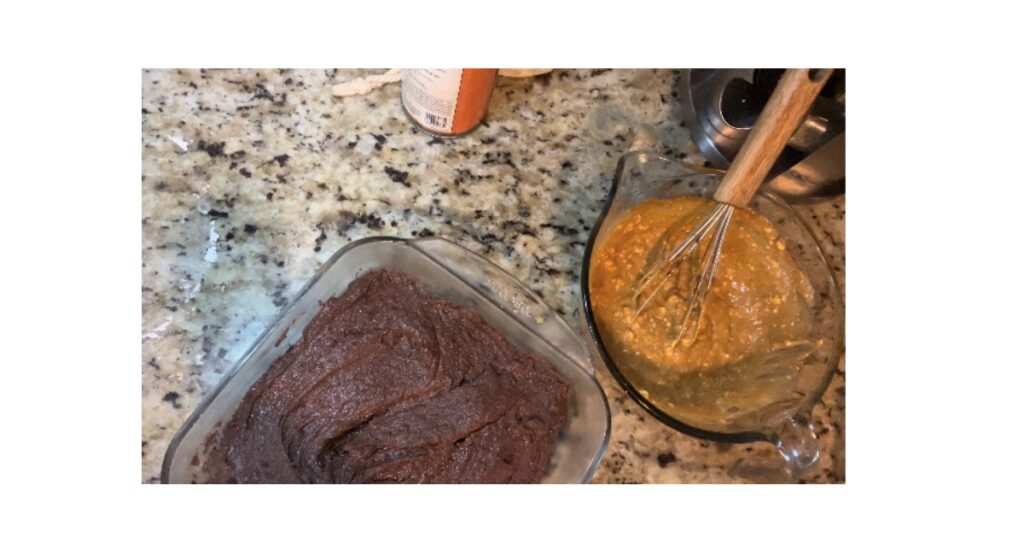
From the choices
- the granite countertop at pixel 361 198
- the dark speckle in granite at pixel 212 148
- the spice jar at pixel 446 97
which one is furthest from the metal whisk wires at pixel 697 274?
the dark speckle in granite at pixel 212 148

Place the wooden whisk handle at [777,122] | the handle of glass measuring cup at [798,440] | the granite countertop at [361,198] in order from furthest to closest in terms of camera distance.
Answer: the granite countertop at [361,198]
the handle of glass measuring cup at [798,440]
the wooden whisk handle at [777,122]

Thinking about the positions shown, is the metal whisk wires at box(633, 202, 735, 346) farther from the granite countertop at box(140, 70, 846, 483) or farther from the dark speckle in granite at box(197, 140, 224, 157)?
the dark speckle in granite at box(197, 140, 224, 157)

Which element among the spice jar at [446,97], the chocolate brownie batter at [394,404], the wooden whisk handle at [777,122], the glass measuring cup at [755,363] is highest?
the wooden whisk handle at [777,122]

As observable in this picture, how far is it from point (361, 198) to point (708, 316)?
425mm

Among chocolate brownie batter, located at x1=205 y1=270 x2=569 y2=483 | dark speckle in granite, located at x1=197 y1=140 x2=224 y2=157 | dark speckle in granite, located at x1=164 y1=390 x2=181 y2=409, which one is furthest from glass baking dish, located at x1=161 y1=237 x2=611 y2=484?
dark speckle in granite, located at x1=197 y1=140 x2=224 y2=157

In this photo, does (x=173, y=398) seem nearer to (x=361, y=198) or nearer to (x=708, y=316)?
(x=361, y=198)

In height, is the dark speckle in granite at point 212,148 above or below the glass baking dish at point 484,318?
above

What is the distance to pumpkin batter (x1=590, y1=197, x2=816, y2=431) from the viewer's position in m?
0.81

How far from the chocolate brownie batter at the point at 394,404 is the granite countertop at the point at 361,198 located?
0.36 ft

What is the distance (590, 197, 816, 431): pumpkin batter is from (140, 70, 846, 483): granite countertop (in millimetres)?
80

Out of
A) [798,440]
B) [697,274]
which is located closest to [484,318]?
[697,274]

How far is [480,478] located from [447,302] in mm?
187

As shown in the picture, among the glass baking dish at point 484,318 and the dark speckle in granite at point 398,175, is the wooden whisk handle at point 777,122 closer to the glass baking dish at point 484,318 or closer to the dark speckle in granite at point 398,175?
the glass baking dish at point 484,318

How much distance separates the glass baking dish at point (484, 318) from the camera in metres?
0.80
